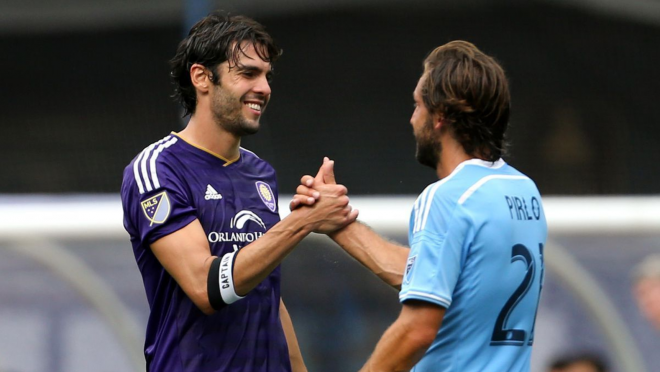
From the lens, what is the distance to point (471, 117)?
254 centimetres

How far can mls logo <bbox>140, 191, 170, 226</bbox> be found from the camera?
2752mm

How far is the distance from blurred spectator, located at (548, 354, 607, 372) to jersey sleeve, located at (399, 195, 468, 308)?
123 inches

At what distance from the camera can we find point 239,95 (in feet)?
9.82

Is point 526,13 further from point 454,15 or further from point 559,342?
point 559,342

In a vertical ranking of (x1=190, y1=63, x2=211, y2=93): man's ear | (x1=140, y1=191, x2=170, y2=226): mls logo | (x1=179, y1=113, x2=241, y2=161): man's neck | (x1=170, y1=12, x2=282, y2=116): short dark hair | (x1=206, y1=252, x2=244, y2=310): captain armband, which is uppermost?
(x1=170, y1=12, x2=282, y2=116): short dark hair

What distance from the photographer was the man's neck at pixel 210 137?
2992mm

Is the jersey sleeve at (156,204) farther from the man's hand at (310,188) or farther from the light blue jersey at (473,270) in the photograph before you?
the light blue jersey at (473,270)

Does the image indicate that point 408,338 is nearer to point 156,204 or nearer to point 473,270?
point 473,270

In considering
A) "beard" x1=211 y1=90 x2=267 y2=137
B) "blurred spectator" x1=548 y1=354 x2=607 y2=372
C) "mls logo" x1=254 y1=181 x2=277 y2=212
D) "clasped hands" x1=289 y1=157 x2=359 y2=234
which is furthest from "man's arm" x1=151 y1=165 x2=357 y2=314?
"blurred spectator" x1=548 y1=354 x2=607 y2=372

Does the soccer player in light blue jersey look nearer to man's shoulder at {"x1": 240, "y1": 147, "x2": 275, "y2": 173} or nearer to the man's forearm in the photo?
the man's forearm

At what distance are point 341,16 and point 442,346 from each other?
793 centimetres

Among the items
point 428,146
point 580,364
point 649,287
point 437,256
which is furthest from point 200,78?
point 649,287

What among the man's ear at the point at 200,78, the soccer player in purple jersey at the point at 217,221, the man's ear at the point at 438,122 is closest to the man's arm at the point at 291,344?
the soccer player in purple jersey at the point at 217,221

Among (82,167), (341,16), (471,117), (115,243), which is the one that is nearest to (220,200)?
(471,117)
